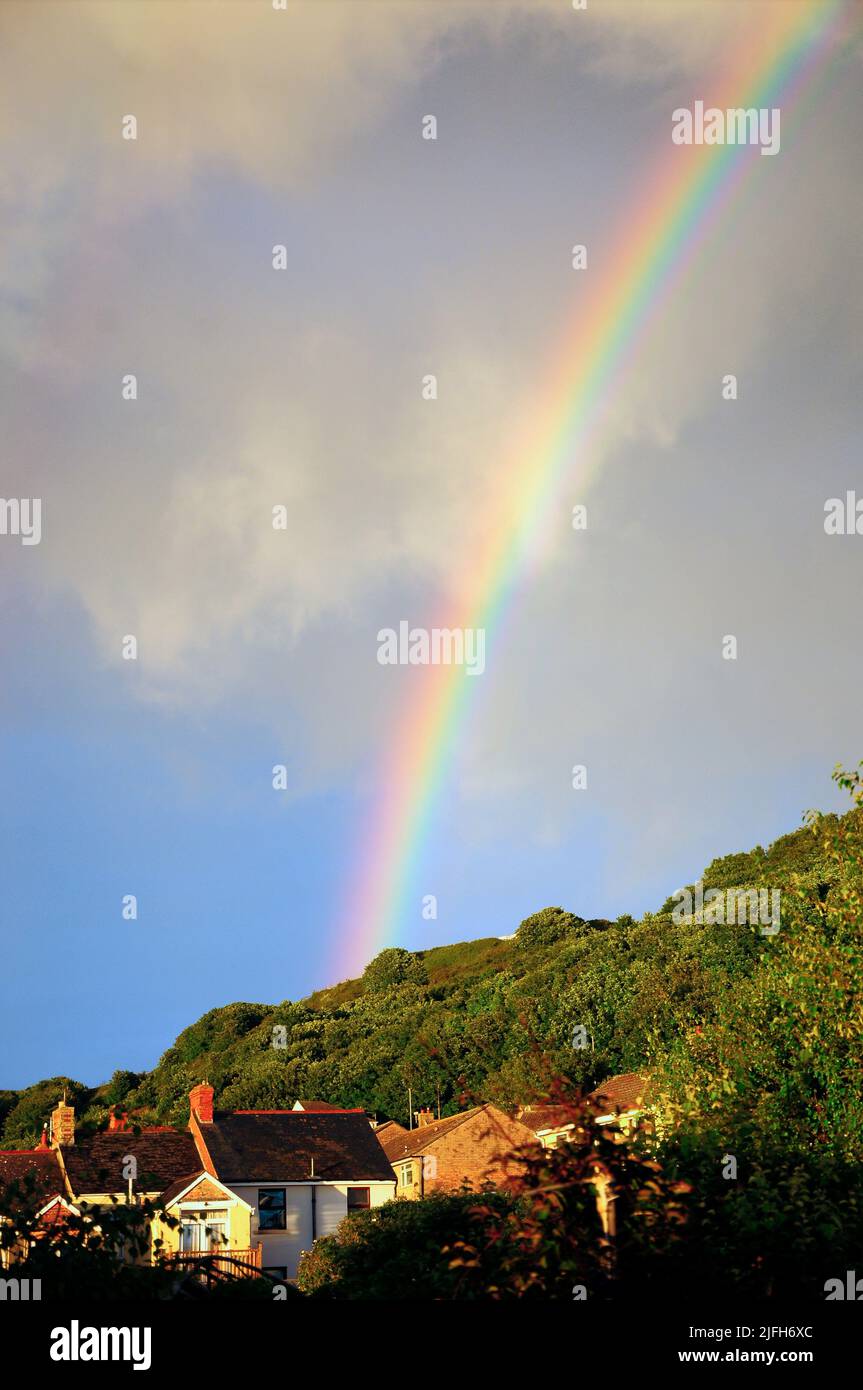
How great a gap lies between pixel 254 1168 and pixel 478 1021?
43996 millimetres

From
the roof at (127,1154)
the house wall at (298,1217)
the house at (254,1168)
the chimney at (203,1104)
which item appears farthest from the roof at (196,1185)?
the chimney at (203,1104)

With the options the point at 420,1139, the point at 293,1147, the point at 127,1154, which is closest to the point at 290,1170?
the point at 293,1147

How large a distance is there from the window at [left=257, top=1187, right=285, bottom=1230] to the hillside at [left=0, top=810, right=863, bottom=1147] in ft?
39.7

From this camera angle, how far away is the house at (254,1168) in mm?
53844

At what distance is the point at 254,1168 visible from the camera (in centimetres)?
5700

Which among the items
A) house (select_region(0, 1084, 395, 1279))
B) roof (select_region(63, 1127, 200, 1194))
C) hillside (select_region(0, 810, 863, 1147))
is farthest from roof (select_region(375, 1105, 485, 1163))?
roof (select_region(63, 1127, 200, 1194))

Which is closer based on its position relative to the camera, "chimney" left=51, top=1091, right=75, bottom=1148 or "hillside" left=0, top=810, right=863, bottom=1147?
"chimney" left=51, top=1091, right=75, bottom=1148

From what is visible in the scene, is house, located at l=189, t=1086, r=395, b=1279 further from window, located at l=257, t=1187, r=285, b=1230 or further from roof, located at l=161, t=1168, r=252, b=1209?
roof, located at l=161, t=1168, r=252, b=1209

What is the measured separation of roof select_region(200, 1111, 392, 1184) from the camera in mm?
57094

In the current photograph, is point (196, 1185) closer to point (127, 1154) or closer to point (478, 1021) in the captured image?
point (127, 1154)

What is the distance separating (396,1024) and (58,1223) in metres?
106
